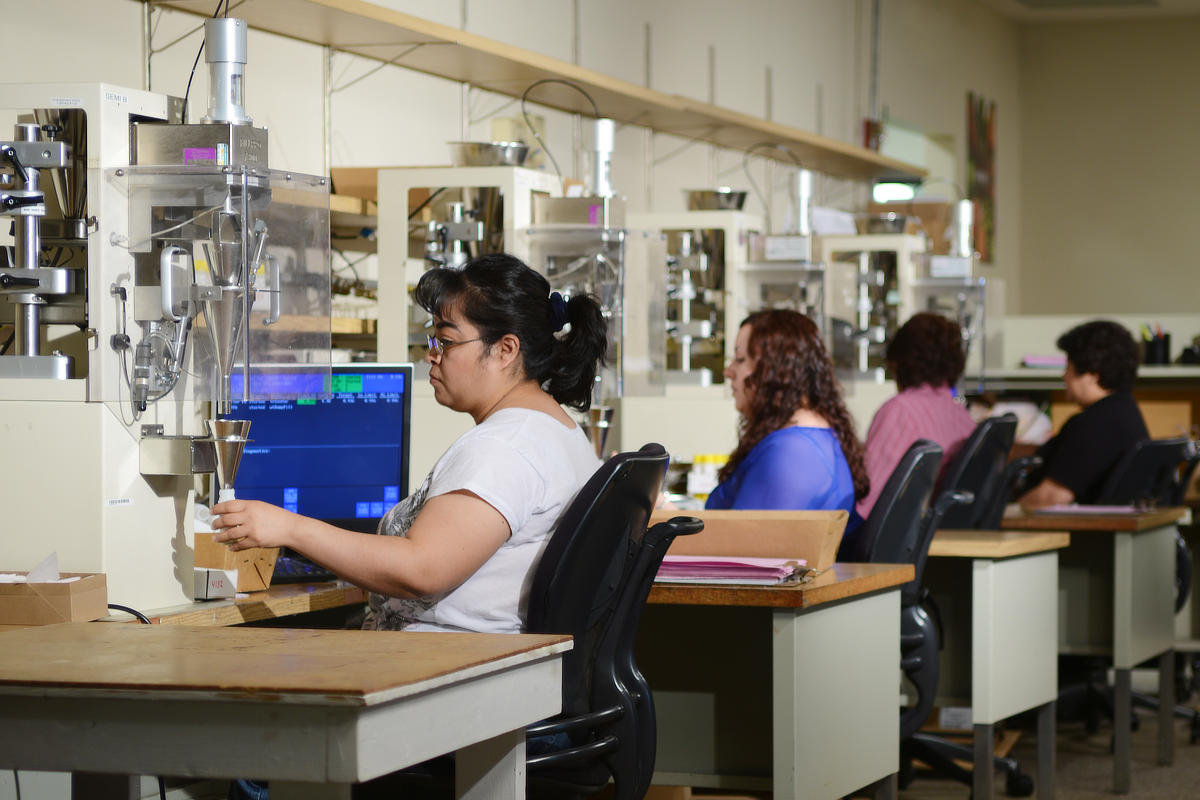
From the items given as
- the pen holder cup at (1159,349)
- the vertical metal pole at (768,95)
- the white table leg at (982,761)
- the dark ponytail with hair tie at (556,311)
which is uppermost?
the vertical metal pole at (768,95)

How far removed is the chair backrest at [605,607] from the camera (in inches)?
79.4

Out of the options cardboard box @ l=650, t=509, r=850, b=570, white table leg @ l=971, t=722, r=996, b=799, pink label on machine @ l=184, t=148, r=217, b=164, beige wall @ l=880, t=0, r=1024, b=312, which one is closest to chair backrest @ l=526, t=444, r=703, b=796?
cardboard box @ l=650, t=509, r=850, b=570

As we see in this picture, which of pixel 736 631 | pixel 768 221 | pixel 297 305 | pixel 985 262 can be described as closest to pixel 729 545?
pixel 736 631

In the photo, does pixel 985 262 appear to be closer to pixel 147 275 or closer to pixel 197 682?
pixel 147 275

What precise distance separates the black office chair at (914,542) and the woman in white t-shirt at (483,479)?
3.49 feet

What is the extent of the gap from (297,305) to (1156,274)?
9.11 meters

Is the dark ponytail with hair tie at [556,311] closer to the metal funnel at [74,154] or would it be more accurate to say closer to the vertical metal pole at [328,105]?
the metal funnel at [74,154]

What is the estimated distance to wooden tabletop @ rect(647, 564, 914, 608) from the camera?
2432 mm

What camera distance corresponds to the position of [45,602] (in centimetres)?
207

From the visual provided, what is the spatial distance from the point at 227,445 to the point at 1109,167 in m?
9.53

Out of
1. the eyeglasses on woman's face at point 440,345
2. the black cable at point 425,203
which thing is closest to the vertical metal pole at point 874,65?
the black cable at point 425,203

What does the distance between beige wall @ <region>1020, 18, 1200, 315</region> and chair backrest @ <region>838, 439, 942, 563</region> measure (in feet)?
25.0

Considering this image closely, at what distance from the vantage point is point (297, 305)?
253cm

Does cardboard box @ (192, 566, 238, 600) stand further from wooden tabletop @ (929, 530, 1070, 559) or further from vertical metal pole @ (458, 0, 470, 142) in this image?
vertical metal pole @ (458, 0, 470, 142)
